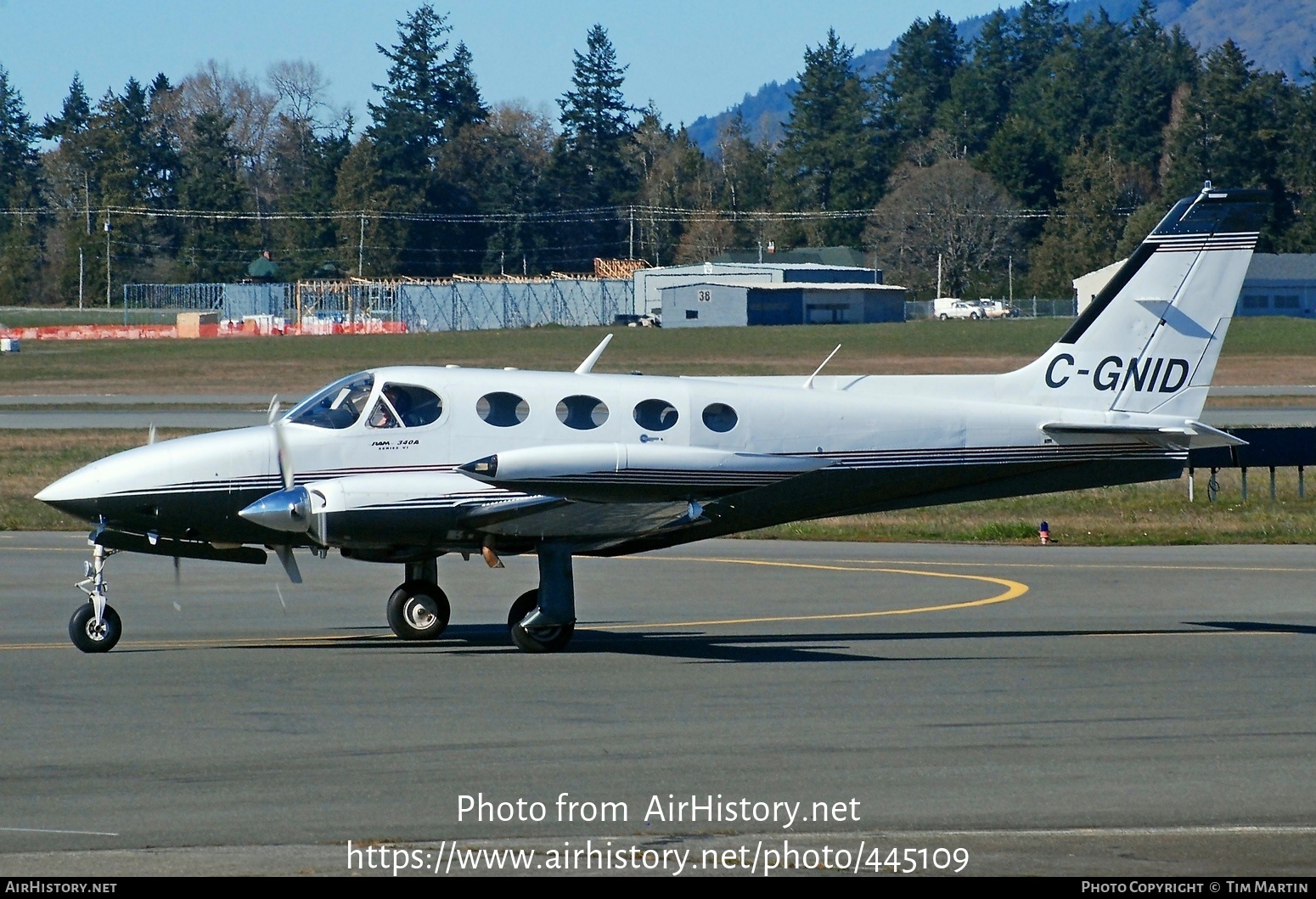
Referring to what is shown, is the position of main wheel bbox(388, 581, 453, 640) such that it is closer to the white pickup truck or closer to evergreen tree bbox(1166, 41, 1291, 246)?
the white pickup truck

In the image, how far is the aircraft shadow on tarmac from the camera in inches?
547

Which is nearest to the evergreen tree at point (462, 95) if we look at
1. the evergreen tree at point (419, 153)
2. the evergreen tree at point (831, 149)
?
the evergreen tree at point (419, 153)

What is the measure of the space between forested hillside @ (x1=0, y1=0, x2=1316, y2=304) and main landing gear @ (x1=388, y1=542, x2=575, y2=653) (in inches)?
4803

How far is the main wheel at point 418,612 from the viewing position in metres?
14.7

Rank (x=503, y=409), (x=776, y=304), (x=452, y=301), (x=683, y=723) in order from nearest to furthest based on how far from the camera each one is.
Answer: (x=683, y=723) → (x=503, y=409) → (x=776, y=304) → (x=452, y=301)

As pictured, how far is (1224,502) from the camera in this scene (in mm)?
27047

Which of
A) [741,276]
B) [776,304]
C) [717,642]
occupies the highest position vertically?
[741,276]

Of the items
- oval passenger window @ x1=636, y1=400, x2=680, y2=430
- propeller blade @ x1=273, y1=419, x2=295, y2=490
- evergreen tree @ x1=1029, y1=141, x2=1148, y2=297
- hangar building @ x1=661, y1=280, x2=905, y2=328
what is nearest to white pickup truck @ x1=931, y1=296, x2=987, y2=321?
hangar building @ x1=661, y1=280, x2=905, y2=328

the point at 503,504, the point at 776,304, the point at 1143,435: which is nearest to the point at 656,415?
the point at 503,504

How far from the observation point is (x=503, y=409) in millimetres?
14367

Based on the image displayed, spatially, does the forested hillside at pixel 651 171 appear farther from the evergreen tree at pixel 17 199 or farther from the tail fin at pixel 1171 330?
the tail fin at pixel 1171 330

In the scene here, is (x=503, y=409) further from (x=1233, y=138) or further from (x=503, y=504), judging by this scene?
(x=1233, y=138)

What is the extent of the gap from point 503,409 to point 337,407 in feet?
4.94

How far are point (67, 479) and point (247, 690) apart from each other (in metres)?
3.17
